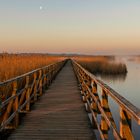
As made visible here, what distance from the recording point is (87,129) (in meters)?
6.27

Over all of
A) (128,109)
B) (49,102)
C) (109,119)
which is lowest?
(49,102)

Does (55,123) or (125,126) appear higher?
(125,126)

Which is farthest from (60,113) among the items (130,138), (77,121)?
(130,138)

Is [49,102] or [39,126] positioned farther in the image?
[49,102]

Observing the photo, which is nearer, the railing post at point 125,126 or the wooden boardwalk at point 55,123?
the railing post at point 125,126

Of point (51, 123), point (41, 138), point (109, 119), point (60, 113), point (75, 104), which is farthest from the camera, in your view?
point (75, 104)

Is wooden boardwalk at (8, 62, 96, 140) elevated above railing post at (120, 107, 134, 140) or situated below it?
below

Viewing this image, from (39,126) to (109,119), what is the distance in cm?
269

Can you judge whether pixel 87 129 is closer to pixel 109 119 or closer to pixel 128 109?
pixel 109 119

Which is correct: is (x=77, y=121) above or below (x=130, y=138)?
below

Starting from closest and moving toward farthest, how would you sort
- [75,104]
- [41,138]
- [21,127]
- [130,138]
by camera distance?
1. [130,138]
2. [41,138]
3. [21,127]
4. [75,104]

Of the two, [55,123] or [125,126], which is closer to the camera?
[125,126]

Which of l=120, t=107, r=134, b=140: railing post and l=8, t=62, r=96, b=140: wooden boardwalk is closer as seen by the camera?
l=120, t=107, r=134, b=140: railing post

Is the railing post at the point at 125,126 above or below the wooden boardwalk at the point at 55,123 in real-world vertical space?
above
